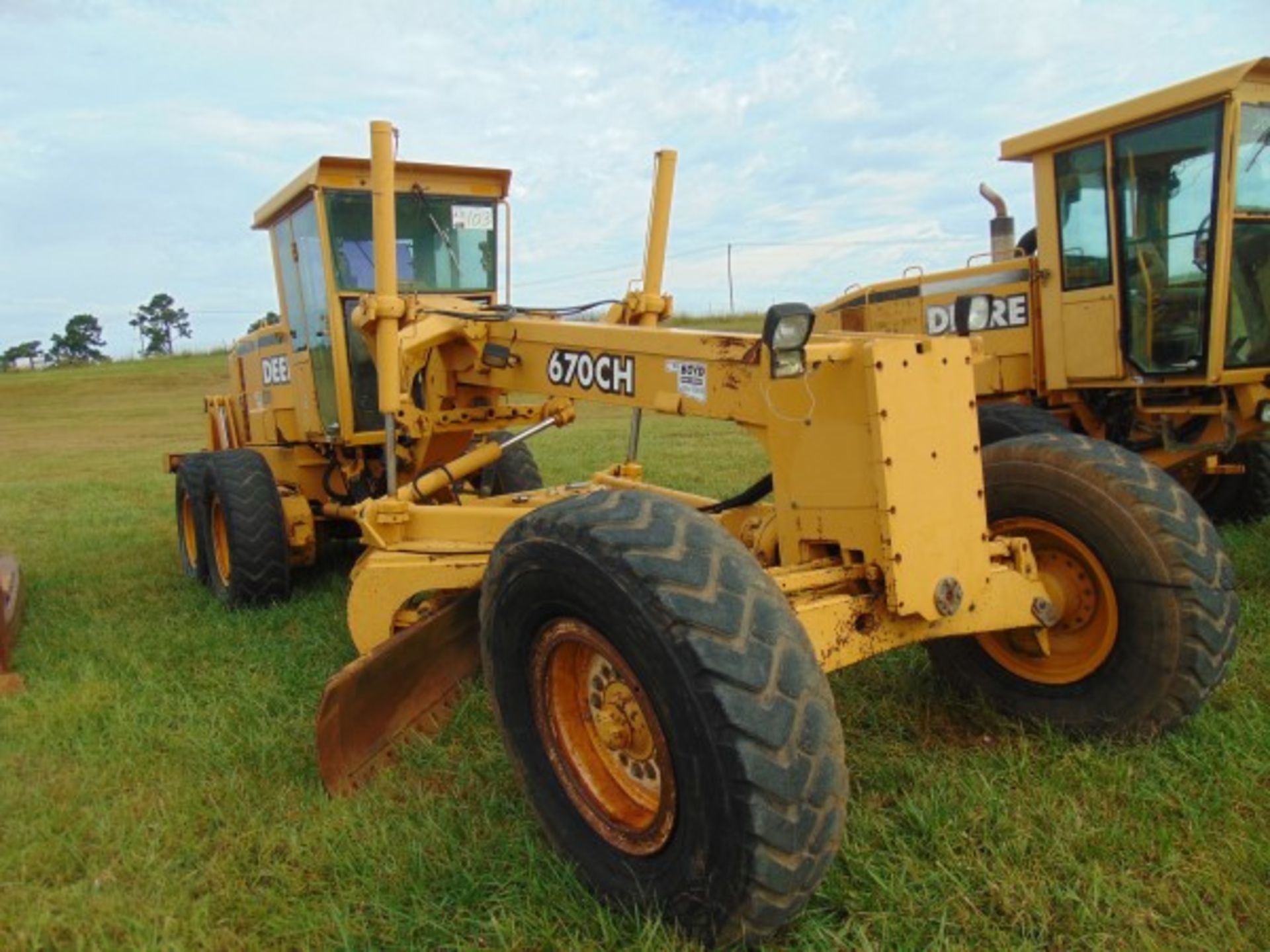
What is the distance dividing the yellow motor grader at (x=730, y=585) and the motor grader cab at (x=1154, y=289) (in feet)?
8.50

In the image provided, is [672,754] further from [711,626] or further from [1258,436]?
[1258,436]

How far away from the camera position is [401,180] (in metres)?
6.40

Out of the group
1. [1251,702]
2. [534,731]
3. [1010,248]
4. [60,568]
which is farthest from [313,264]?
[1251,702]

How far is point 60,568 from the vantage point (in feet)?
25.4

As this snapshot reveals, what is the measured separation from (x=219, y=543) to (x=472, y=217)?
2572 mm

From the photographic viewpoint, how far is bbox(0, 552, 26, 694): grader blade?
485cm

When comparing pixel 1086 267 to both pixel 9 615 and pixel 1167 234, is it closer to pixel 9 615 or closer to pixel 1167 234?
pixel 1167 234

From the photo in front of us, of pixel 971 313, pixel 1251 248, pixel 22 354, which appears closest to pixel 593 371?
pixel 971 313

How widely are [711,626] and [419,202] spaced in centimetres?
481

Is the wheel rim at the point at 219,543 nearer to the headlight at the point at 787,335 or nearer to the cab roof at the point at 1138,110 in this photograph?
the headlight at the point at 787,335

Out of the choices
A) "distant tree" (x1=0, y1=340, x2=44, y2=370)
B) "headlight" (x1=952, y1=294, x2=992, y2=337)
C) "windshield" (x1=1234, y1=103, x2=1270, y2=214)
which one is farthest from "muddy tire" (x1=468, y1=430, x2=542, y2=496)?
"distant tree" (x1=0, y1=340, x2=44, y2=370)

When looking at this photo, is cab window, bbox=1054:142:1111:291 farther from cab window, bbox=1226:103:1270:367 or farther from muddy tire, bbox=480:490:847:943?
muddy tire, bbox=480:490:847:943

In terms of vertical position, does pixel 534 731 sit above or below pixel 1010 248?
below

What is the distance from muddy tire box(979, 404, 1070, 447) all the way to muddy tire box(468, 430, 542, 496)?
281 centimetres
